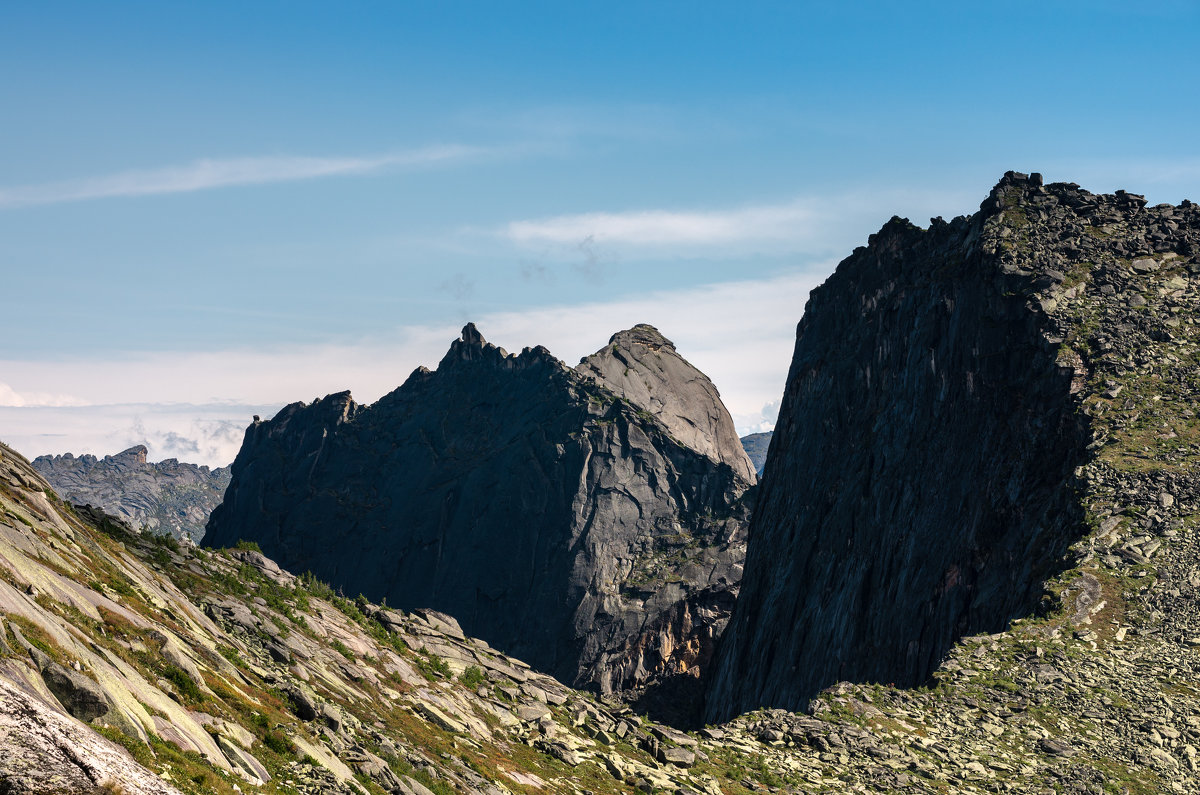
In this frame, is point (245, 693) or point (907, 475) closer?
point (245, 693)

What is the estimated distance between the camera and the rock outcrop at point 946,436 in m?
75.1

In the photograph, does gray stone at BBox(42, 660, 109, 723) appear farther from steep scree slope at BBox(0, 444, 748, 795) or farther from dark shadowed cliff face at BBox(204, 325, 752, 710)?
dark shadowed cliff face at BBox(204, 325, 752, 710)

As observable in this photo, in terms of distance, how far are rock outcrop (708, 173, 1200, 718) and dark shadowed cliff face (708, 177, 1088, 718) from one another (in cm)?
20

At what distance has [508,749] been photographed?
39656mm

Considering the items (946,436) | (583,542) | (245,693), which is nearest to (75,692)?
(245,693)

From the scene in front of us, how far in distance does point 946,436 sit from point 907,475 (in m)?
5.21

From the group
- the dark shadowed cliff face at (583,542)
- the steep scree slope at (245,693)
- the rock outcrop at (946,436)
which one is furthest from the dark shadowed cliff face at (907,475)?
the dark shadowed cliff face at (583,542)

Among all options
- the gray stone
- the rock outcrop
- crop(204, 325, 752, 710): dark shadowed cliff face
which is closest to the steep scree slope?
the gray stone

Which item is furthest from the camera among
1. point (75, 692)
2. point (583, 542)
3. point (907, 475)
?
point (583, 542)

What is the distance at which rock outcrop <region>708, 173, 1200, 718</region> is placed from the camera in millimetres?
75062

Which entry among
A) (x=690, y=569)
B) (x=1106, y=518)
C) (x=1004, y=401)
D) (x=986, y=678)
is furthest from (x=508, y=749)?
(x=690, y=569)

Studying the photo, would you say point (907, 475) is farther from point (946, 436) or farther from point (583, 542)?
point (583, 542)

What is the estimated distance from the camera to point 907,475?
9200 centimetres

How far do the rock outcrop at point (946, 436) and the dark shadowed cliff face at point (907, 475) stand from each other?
20cm
